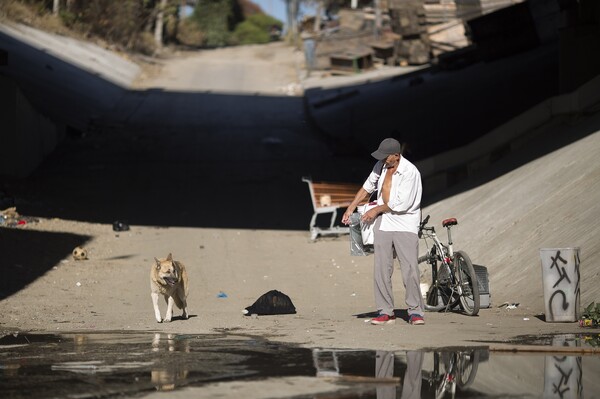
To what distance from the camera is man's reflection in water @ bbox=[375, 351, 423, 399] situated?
8.09 meters

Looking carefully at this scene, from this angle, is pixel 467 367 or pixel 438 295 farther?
pixel 438 295

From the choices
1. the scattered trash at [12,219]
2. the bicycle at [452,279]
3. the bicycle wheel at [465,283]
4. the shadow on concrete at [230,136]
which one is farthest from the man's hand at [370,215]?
the scattered trash at [12,219]

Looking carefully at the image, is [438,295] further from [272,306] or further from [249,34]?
[249,34]

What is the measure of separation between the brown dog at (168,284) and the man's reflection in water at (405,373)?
375 cm

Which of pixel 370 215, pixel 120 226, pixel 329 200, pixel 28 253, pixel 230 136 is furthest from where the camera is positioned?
pixel 230 136

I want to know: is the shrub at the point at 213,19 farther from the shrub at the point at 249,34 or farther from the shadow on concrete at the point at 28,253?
the shadow on concrete at the point at 28,253

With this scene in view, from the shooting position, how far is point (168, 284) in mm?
13289

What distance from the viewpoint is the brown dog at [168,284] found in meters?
13.2

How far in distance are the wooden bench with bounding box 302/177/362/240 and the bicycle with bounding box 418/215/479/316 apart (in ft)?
26.6

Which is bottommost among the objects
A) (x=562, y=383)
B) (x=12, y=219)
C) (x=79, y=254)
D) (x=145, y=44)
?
(x=562, y=383)

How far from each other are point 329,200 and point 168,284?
960 cm

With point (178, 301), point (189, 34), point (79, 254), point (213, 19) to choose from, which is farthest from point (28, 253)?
point (213, 19)

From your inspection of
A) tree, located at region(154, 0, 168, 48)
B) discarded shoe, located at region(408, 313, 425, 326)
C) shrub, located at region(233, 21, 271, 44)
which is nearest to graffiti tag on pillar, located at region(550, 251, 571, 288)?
discarded shoe, located at region(408, 313, 425, 326)

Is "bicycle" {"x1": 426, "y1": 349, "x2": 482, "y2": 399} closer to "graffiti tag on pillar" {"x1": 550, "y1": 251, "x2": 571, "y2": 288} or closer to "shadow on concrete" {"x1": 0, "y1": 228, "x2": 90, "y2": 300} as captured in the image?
"graffiti tag on pillar" {"x1": 550, "y1": 251, "x2": 571, "y2": 288}
